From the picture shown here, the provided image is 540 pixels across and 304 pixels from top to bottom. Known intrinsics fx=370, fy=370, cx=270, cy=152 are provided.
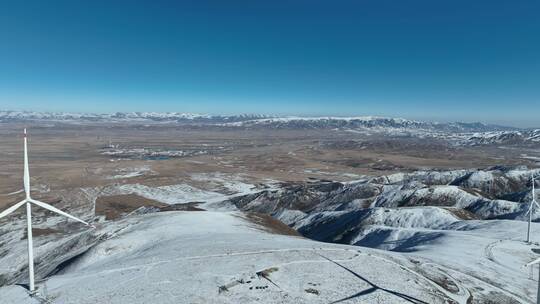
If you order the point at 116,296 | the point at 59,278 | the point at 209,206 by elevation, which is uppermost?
the point at 116,296

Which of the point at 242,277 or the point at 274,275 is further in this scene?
the point at 274,275

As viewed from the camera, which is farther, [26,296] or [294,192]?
[294,192]

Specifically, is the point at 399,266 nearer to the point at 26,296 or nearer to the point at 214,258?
the point at 214,258

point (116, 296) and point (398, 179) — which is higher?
point (116, 296)

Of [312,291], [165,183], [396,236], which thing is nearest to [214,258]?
[312,291]

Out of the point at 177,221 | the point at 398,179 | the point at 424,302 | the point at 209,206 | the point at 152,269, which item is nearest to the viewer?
the point at 424,302

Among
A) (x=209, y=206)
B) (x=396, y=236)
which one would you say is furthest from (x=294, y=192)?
(x=396, y=236)

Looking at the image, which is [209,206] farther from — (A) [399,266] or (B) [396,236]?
(A) [399,266]

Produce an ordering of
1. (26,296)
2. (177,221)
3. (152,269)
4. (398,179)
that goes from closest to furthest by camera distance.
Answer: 1. (26,296)
2. (152,269)
3. (177,221)
4. (398,179)

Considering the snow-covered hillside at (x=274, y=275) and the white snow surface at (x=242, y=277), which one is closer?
the white snow surface at (x=242, y=277)

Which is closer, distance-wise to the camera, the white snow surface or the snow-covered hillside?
the white snow surface
